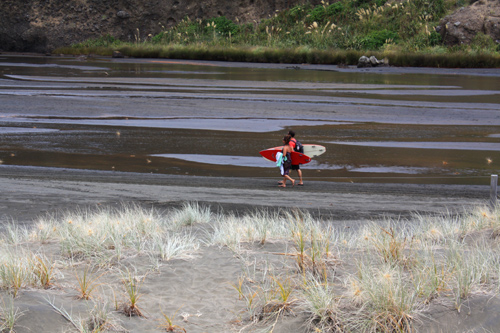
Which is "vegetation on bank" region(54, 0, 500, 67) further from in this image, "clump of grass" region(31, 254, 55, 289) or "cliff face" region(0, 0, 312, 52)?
"clump of grass" region(31, 254, 55, 289)

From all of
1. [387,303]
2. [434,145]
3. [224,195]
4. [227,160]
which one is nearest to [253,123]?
[227,160]

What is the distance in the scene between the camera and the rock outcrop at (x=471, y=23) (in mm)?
37469

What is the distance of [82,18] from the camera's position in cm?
6041

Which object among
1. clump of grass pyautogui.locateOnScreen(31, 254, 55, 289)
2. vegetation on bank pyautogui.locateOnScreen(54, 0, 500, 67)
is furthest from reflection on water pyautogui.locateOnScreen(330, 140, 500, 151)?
vegetation on bank pyautogui.locateOnScreen(54, 0, 500, 67)

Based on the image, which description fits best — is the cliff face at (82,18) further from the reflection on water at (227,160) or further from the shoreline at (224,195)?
the shoreline at (224,195)

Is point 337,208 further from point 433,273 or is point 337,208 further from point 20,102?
point 20,102

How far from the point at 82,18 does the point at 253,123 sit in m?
48.2

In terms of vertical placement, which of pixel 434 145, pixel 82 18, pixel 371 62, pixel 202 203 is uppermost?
pixel 82 18

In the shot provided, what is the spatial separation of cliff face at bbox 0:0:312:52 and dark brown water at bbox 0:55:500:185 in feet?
96.0

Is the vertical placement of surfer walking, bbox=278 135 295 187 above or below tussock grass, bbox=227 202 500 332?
below

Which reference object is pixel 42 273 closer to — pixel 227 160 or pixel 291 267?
pixel 291 267

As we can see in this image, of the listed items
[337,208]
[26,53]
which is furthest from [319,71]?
[26,53]

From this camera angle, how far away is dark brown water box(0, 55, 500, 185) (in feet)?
40.8

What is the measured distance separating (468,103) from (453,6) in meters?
25.4
